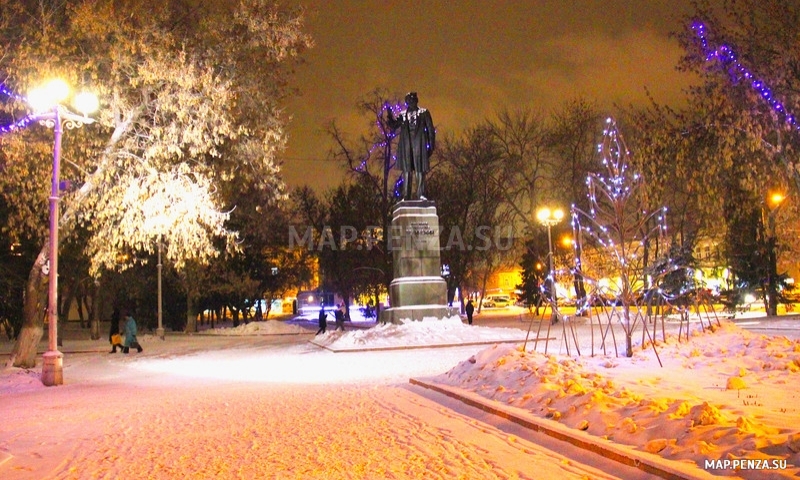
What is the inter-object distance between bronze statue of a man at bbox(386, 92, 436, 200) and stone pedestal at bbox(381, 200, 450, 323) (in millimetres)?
1586

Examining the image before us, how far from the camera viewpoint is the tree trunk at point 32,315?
59.4 feet

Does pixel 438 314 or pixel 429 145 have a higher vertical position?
pixel 429 145

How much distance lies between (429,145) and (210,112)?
34.0ft

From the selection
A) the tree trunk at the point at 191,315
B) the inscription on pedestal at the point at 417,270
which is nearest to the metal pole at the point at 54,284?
the inscription on pedestal at the point at 417,270

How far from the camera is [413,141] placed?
25.4m

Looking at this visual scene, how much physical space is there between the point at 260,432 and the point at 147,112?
12024mm

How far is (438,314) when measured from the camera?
23375mm

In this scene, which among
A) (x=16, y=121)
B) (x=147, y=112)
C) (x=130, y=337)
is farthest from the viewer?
(x=130, y=337)

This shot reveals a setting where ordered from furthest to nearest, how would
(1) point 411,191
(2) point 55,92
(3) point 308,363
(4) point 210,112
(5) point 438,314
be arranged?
1. (1) point 411,191
2. (5) point 438,314
3. (3) point 308,363
4. (4) point 210,112
5. (2) point 55,92

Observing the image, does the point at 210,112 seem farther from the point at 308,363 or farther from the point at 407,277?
the point at 407,277

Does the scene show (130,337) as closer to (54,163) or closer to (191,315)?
(54,163)

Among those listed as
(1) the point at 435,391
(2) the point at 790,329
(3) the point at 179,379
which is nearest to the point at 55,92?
(3) the point at 179,379

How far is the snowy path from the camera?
6.53 m

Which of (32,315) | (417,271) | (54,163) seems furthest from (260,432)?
(417,271)
